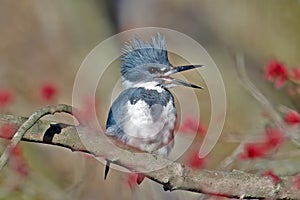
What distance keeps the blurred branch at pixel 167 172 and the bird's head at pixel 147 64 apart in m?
0.66

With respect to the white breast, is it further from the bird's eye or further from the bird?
the bird's eye

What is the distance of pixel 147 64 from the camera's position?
279 centimetres

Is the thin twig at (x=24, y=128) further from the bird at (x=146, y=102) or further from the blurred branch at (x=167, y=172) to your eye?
the bird at (x=146, y=102)

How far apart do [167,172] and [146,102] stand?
1.86 ft

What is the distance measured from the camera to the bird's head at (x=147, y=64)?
9.11ft

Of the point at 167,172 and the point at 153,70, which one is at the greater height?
the point at 153,70

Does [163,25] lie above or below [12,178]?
above

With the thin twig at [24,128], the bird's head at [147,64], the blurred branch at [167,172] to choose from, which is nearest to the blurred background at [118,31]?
the bird's head at [147,64]

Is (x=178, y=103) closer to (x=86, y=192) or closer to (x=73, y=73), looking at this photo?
(x=86, y=192)

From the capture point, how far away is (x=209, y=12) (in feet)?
20.6

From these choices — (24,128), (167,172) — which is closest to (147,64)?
(167,172)

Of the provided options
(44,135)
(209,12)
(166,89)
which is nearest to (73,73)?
(209,12)

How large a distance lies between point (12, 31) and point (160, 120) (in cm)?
366

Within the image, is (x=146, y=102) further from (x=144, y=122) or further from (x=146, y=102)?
(x=144, y=122)
